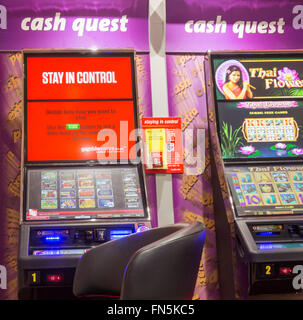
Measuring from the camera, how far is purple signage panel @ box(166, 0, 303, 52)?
3.55 metres

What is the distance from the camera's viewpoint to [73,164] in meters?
2.89

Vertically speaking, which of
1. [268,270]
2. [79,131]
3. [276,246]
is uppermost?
[79,131]

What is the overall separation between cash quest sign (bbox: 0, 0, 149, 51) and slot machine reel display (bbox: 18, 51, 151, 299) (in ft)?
1.36

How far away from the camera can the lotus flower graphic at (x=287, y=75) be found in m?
3.17

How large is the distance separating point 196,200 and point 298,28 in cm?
172

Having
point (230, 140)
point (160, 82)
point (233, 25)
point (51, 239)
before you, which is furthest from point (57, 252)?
point (233, 25)

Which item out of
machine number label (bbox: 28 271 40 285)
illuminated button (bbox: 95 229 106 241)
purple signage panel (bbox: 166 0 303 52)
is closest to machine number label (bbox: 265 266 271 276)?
illuminated button (bbox: 95 229 106 241)

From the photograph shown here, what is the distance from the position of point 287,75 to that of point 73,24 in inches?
68.3

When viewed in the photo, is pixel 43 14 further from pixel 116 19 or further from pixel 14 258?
pixel 14 258

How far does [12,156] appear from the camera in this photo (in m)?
3.29

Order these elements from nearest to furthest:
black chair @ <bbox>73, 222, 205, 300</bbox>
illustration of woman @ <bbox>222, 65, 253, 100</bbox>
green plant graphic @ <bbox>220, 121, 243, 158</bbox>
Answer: black chair @ <bbox>73, 222, 205, 300</bbox> < green plant graphic @ <bbox>220, 121, 243, 158</bbox> < illustration of woman @ <bbox>222, 65, 253, 100</bbox>

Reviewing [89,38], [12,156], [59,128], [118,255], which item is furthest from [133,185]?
[89,38]

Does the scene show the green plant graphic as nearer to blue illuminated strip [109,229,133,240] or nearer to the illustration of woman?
the illustration of woman

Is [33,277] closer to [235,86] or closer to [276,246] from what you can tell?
[276,246]
